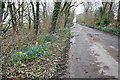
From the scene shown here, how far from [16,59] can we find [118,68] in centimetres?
414

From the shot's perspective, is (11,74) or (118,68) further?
(118,68)

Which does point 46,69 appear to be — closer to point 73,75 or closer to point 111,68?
point 73,75

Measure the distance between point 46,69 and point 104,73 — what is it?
2.17 metres

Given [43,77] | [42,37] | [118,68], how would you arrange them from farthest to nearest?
[42,37] → [118,68] → [43,77]

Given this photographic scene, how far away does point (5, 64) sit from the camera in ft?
12.7

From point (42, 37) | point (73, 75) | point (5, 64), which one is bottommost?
point (73, 75)

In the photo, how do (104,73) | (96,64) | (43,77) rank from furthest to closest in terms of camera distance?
(96,64), (104,73), (43,77)

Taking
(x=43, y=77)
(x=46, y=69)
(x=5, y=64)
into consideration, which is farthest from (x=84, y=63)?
(x=5, y=64)

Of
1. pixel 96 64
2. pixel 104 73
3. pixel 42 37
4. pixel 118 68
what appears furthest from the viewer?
pixel 42 37

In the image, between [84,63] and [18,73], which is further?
[84,63]

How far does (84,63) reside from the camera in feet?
15.8

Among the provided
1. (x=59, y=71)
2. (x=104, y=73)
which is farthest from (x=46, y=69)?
(x=104, y=73)

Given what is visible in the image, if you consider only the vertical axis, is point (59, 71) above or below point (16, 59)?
below

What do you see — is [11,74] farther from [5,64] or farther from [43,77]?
[43,77]
